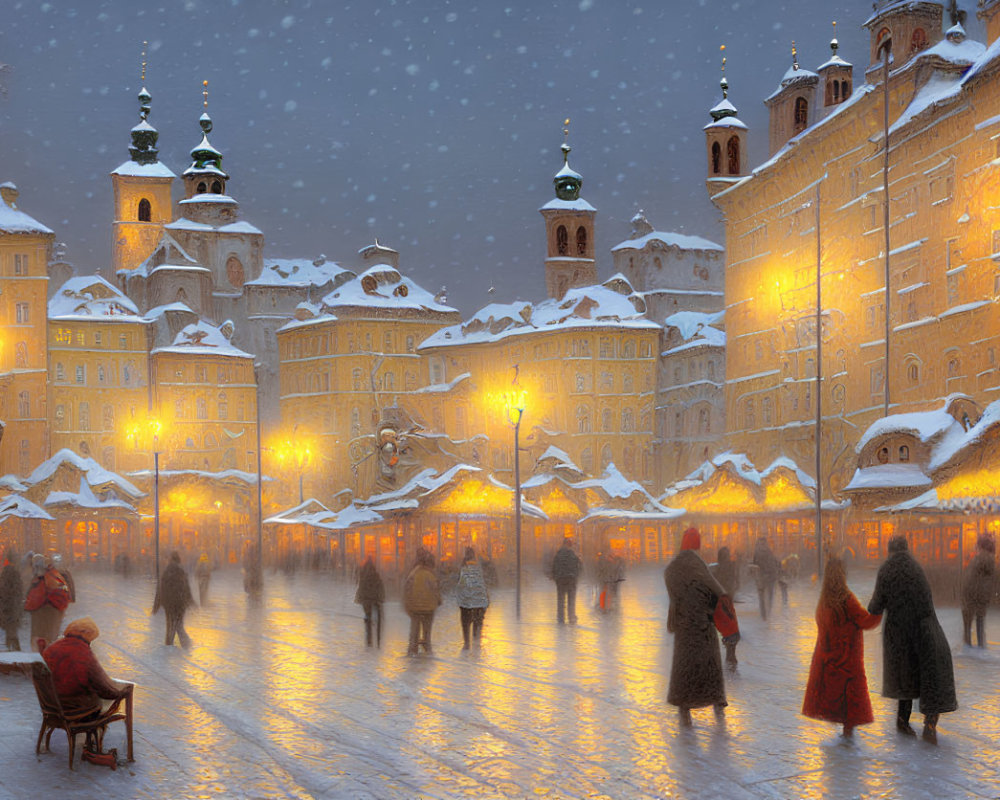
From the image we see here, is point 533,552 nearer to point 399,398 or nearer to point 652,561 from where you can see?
point 652,561

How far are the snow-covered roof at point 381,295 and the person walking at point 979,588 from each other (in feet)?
190

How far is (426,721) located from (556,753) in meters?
1.80

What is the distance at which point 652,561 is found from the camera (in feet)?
142

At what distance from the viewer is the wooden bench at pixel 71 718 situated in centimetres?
916

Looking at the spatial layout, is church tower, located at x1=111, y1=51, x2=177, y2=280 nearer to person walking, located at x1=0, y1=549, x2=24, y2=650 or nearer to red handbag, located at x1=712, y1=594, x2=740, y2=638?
person walking, located at x1=0, y1=549, x2=24, y2=650

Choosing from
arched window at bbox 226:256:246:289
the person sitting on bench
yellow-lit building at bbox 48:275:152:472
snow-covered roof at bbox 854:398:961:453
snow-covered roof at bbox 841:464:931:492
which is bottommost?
the person sitting on bench

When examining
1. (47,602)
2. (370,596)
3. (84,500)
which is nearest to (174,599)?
(370,596)

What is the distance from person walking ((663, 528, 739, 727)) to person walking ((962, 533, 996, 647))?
22.0ft

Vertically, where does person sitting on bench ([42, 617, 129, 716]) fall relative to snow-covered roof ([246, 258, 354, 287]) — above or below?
below

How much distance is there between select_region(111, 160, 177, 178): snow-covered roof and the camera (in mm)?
80812

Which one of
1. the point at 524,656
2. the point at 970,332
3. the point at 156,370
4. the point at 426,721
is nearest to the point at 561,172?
the point at 156,370

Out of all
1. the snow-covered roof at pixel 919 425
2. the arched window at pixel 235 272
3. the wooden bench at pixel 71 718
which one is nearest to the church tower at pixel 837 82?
the snow-covered roof at pixel 919 425

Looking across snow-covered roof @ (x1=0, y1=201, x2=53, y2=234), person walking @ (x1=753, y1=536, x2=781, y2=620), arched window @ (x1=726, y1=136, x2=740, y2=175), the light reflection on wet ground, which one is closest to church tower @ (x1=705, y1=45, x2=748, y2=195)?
arched window @ (x1=726, y1=136, x2=740, y2=175)

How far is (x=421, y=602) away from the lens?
16062 millimetres
